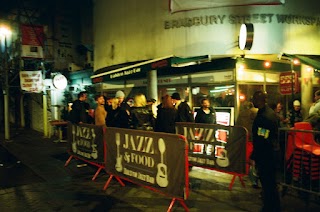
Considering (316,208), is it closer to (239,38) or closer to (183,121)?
(183,121)

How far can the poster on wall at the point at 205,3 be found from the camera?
380 inches

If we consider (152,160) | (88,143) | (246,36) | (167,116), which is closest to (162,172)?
(152,160)

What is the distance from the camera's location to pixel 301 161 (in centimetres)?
587

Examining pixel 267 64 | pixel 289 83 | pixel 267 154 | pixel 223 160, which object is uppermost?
pixel 267 64

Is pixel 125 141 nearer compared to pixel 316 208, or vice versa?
pixel 316 208

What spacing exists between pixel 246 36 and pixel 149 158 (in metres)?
5.47

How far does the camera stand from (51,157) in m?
10.6

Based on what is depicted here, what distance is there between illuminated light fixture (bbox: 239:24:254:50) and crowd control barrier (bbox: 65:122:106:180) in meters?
4.93

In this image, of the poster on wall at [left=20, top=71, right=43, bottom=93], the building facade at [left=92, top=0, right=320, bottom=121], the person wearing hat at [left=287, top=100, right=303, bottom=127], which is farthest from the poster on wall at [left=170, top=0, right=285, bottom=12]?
the poster on wall at [left=20, top=71, right=43, bottom=93]

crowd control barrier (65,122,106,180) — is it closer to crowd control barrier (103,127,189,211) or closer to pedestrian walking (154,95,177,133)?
crowd control barrier (103,127,189,211)

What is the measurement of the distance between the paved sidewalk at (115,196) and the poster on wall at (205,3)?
17.2 feet

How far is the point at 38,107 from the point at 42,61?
17.8ft

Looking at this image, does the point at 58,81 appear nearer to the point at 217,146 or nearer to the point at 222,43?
the point at 222,43

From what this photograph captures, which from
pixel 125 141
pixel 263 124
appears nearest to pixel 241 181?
pixel 263 124
